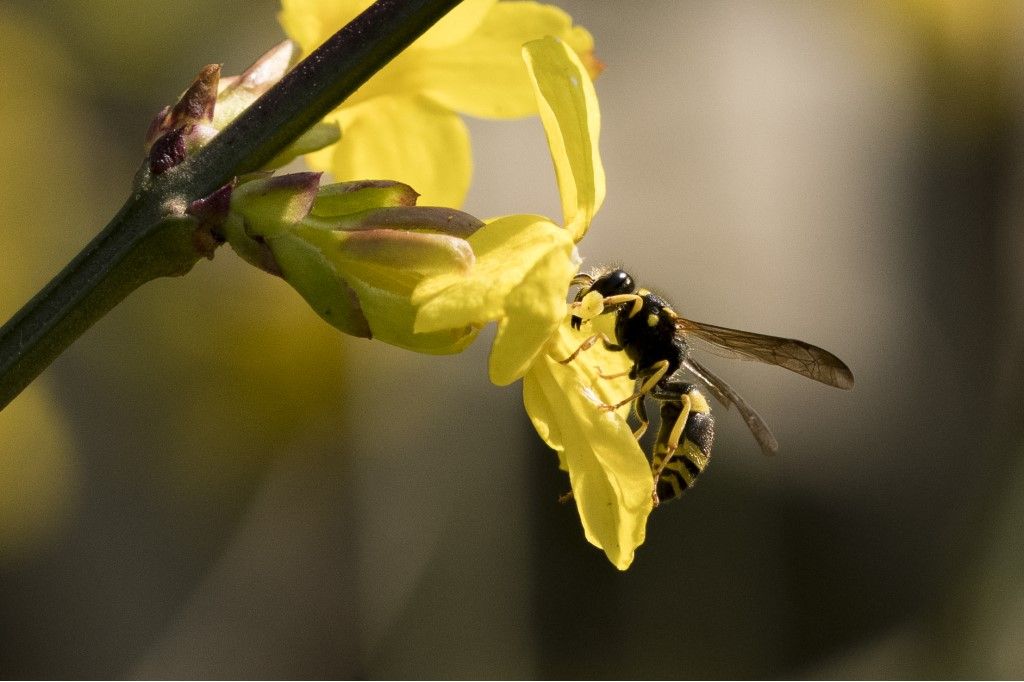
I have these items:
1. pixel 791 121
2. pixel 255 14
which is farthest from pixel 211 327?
pixel 791 121

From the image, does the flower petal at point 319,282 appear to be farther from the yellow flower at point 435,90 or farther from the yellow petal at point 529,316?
the yellow flower at point 435,90

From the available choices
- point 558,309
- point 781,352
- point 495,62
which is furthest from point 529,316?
point 781,352

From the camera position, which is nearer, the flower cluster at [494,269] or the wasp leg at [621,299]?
the flower cluster at [494,269]

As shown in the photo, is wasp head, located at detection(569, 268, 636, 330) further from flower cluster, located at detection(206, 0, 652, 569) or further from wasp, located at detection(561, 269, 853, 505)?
flower cluster, located at detection(206, 0, 652, 569)

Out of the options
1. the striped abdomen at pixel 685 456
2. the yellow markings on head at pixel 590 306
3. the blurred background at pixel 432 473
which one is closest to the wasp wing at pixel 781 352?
the striped abdomen at pixel 685 456

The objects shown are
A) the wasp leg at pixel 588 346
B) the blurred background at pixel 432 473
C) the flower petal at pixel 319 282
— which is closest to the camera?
the flower petal at pixel 319 282

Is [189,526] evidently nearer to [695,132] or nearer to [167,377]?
[167,377]

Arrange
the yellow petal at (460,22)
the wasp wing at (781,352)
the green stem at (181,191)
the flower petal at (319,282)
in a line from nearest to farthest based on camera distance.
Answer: the green stem at (181,191) < the flower petal at (319,282) < the yellow petal at (460,22) < the wasp wing at (781,352)
